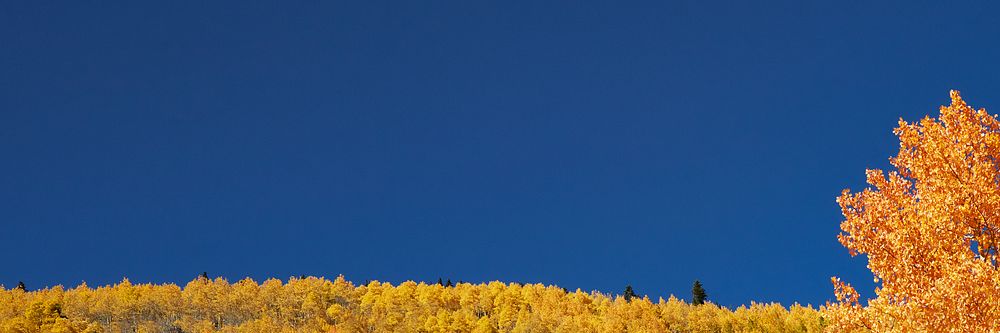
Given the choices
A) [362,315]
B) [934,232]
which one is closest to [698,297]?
[362,315]

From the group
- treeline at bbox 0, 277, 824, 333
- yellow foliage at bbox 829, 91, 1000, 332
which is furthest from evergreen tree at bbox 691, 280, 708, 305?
yellow foliage at bbox 829, 91, 1000, 332

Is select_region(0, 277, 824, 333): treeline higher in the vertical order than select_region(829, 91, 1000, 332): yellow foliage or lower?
higher

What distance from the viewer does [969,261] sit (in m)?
19.6

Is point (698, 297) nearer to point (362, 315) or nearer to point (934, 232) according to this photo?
point (362, 315)

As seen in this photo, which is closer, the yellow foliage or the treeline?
the yellow foliage

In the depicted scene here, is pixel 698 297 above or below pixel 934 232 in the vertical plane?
above

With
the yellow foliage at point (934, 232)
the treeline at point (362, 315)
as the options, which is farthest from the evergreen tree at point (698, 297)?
the yellow foliage at point (934, 232)

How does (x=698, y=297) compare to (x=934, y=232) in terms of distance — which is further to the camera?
(x=698, y=297)

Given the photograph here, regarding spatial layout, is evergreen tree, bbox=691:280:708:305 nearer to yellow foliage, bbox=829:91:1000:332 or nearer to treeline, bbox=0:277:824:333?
treeline, bbox=0:277:824:333

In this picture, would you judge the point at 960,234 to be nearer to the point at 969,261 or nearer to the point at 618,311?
the point at 969,261

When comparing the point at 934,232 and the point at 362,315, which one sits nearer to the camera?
the point at 934,232

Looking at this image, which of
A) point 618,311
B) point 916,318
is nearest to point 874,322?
point 916,318

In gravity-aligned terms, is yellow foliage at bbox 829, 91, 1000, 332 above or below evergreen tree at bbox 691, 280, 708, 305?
below

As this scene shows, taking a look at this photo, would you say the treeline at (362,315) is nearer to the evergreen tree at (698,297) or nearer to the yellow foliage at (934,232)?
the evergreen tree at (698,297)
